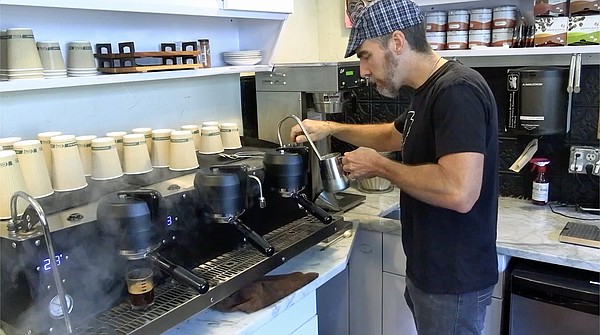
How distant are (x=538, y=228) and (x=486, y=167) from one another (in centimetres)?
73

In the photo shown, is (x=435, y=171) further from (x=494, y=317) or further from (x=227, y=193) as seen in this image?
(x=494, y=317)

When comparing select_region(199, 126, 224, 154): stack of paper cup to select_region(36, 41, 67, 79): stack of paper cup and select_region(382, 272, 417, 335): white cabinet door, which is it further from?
select_region(382, 272, 417, 335): white cabinet door

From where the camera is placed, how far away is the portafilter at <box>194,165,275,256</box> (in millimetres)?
1307

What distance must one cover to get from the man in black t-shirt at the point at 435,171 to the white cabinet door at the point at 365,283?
0.53 m

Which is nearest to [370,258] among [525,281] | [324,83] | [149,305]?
[525,281]

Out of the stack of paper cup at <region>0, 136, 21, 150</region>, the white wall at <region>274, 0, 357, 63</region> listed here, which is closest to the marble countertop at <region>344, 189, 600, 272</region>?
the white wall at <region>274, 0, 357, 63</region>

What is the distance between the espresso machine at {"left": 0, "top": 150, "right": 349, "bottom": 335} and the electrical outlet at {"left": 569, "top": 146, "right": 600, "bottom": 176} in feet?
4.17

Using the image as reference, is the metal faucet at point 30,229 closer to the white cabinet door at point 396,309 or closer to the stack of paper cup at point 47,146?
the stack of paper cup at point 47,146

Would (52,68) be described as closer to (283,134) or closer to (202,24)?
(202,24)

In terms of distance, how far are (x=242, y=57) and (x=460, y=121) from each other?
107cm

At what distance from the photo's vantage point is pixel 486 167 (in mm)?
1438

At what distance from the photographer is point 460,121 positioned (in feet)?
4.34

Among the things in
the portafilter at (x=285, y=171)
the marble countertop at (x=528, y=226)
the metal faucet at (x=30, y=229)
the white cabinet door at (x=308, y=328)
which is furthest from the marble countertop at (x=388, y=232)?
the metal faucet at (x=30, y=229)

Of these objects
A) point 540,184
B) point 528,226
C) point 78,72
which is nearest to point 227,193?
point 78,72
